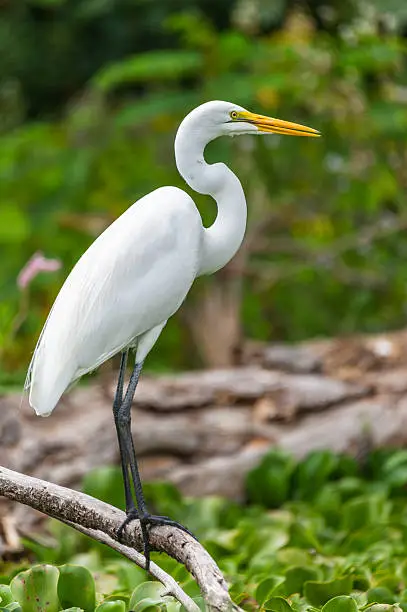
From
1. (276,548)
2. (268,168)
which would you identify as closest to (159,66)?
(268,168)

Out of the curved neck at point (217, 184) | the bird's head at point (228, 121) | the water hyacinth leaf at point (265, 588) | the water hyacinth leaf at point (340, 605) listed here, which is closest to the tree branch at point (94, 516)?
the water hyacinth leaf at point (340, 605)

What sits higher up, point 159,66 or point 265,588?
point 159,66

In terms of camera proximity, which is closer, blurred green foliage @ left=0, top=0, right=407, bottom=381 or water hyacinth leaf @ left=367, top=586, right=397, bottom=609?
water hyacinth leaf @ left=367, top=586, right=397, bottom=609

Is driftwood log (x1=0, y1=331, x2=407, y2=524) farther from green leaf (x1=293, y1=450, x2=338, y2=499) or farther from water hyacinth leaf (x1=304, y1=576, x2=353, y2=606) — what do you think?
water hyacinth leaf (x1=304, y1=576, x2=353, y2=606)

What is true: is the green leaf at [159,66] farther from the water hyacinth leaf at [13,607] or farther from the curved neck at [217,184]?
the water hyacinth leaf at [13,607]

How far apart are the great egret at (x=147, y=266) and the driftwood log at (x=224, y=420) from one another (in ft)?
6.71

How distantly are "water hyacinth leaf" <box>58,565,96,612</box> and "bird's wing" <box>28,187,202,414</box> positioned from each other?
1.57ft

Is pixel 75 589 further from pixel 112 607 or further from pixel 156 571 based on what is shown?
pixel 156 571

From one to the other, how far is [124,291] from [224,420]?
99.3 inches

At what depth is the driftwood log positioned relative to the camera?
4.73 meters

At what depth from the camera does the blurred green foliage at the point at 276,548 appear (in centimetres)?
274

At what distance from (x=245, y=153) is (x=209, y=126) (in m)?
4.39

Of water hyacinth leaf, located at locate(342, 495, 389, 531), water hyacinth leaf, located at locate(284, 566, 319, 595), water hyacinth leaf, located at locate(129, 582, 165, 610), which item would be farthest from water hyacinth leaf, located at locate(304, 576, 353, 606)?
water hyacinth leaf, located at locate(342, 495, 389, 531)

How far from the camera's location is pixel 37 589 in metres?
2.72
